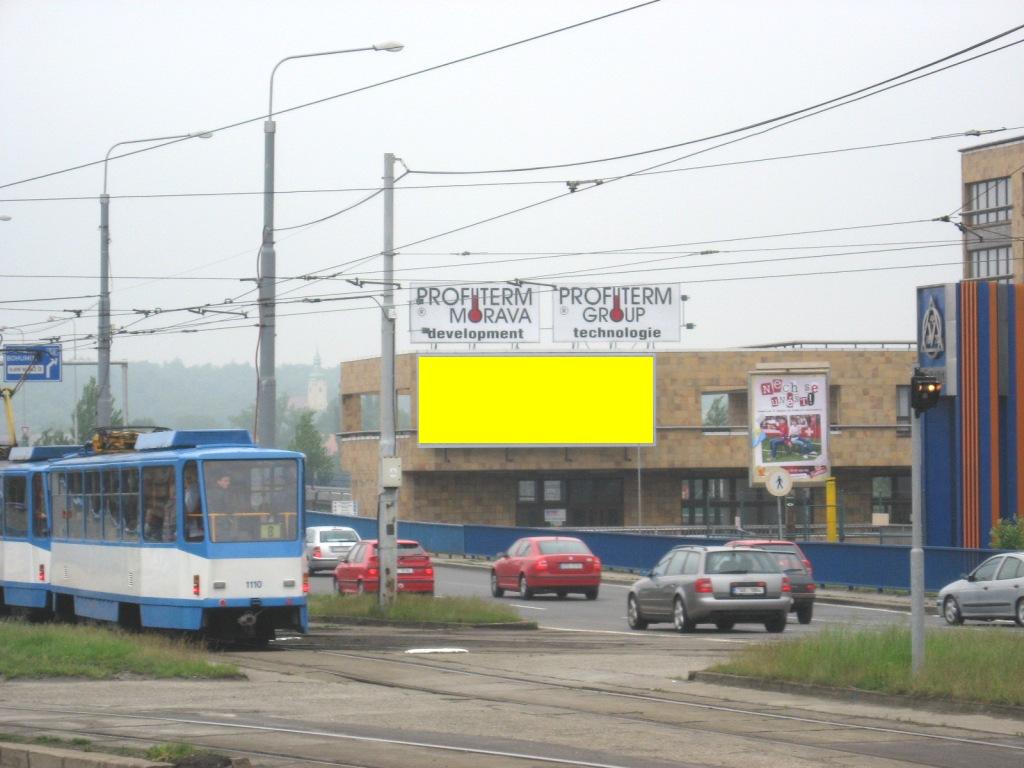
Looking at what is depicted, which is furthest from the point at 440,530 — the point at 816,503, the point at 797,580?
the point at 797,580

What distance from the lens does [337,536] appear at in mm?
50469

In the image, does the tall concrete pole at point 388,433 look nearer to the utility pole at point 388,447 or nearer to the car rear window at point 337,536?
the utility pole at point 388,447

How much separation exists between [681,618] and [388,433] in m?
5.91

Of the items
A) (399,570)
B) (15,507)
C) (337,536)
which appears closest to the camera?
(15,507)

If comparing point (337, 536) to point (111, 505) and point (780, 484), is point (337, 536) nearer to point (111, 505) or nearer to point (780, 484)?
point (780, 484)

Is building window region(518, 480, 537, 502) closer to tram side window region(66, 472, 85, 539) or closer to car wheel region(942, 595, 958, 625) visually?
car wheel region(942, 595, 958, 625)

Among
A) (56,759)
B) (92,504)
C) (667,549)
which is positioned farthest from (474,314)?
(56,759)

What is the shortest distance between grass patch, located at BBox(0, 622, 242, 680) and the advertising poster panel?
1345 inches

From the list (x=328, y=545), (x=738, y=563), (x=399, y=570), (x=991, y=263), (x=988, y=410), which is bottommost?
(x=328, y=545)

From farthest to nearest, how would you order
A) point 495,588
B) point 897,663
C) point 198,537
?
point 495,588 → point 198,537 → point 897,663

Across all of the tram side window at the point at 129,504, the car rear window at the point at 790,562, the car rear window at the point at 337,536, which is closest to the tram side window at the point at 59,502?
the tram side window at the point at 129,504

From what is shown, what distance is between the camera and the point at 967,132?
2730 cm

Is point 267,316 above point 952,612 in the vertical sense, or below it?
above

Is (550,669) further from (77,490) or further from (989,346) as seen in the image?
(989,346)
